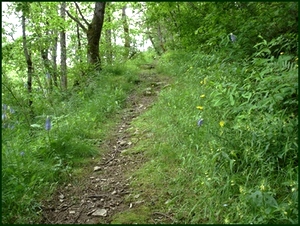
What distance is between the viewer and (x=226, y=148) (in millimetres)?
2803

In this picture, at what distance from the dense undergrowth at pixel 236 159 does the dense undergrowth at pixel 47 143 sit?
0.92m

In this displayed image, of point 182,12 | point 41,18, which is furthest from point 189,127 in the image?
point 41,18

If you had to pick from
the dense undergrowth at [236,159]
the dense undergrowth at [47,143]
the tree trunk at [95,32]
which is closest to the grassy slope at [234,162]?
the dense undergrowth at [236,159]

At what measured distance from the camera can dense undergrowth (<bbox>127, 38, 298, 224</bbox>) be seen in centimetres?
225

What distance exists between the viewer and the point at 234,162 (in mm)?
2654

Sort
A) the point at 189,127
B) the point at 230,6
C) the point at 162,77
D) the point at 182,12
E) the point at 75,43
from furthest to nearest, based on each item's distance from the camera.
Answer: the point at 75,43, the point at 162,77, the point at 182,12, the point at 230,6, the point at 189,127

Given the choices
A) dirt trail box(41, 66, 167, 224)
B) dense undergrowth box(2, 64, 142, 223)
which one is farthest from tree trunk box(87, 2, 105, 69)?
dirt trail box(41, 66, 167, 224)

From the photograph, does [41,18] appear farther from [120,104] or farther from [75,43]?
[75,43]

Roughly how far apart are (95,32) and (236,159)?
20.7ft

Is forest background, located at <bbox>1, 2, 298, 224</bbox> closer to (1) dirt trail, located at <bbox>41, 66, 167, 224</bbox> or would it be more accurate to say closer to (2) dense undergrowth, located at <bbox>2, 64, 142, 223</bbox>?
(2) dense undergrowth, located at <bbox>2, 64, 142, 223</bbox>

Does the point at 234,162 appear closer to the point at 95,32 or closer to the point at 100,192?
the point at 100,192

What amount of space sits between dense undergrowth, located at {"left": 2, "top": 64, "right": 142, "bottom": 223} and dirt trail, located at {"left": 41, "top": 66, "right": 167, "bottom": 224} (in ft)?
0.46

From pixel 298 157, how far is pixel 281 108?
655 millimetres

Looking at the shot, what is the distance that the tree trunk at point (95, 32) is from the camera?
7684 mm
